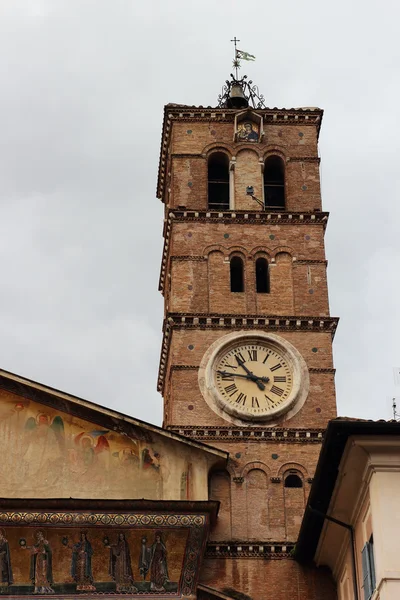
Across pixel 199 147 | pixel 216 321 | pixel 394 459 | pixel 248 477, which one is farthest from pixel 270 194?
pixel 394 459

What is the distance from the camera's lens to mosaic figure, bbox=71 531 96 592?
938 inches

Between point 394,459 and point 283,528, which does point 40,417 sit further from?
point 394,459

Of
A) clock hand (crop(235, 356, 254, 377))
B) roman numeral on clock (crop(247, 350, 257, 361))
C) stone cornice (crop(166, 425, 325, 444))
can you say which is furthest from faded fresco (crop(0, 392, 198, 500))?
roman numeral on clock (crop(247, 350, 257, 361))

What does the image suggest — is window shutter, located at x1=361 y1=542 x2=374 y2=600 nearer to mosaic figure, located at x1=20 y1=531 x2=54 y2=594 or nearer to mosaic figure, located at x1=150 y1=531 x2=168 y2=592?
mosaic figure, located at x1=150 y1=531 x2=168 y2=592

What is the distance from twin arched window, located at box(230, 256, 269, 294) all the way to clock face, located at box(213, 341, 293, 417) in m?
1.90

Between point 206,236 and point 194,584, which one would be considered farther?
point 206,236

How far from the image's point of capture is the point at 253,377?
28531mm

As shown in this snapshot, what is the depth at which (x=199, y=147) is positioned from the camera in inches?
1281

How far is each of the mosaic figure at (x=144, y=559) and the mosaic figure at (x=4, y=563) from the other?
2.38 m

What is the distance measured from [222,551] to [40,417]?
4525mm

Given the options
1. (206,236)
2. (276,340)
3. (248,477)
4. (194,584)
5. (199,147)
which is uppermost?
(199,147)

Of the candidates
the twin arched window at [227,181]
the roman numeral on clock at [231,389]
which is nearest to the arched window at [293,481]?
the roman numeral on clock at [231,389]

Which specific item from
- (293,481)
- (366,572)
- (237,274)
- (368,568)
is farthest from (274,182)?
(368,568)

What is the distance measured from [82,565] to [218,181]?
1174 centimetres
